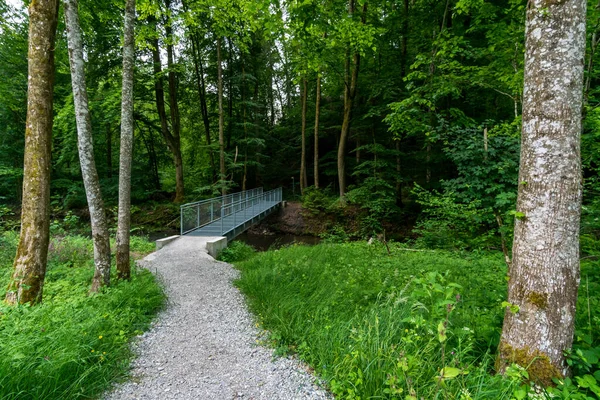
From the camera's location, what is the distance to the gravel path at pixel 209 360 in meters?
2.11

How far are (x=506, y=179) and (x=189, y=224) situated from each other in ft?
26.2

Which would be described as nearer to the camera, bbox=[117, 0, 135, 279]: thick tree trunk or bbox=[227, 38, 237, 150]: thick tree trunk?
bbox=[117, 0, 135, 279]: thick tree trunk

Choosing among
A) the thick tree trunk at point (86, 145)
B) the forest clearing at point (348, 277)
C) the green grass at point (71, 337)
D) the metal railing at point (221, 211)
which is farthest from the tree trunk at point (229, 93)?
the green grass at point (71, 337)

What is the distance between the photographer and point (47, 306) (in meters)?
2.76

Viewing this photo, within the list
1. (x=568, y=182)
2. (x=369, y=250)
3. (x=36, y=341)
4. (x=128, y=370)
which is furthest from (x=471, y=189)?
(x=36, y=341)

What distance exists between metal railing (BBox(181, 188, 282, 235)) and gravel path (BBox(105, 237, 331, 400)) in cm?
441

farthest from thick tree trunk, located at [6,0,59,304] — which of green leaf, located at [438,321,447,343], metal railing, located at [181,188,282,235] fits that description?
metal railing, located at [181,188,282,235]

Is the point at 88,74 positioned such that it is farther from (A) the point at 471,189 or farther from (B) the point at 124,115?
(A) the point at 471,189

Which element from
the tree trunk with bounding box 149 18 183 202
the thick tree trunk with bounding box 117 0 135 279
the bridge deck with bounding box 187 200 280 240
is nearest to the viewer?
the thick tree trunk with bounding box 117 0 135 279

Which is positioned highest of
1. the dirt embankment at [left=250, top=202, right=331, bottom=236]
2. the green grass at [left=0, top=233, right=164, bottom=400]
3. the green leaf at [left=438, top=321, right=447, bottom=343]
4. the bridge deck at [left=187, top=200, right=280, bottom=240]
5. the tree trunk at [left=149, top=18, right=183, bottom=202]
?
the tree trunk at [left=149, top=18, right=183, bottom=202]

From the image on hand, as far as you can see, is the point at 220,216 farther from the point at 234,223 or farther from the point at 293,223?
the point at 293,223

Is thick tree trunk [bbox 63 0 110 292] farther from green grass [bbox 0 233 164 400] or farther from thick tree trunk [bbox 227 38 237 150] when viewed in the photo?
thick tree trunk [bbox 227 38 237 150]

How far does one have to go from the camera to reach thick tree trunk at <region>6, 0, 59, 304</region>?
281 cm

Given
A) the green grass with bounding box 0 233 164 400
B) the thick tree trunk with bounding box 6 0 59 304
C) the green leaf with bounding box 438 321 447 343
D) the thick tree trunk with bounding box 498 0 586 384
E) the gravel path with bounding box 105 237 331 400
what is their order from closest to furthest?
the green leaf with bounding box 438 321 447 343, the thick tree trunk with bounding box 498 0 586 384, the green grass with bounding box 0 233 164 400, the gravel path with bounding box 105 237 331 400, the thick tree trunk with bounding box 6 0 59 304
